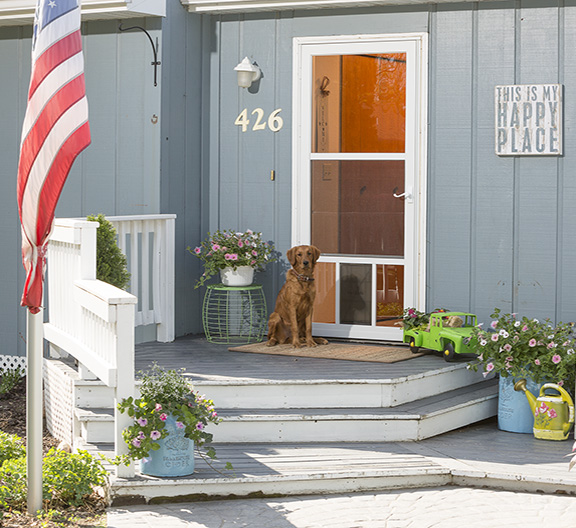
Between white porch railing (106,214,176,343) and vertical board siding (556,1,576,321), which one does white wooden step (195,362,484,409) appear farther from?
vertical board siding (556,1,576,321)

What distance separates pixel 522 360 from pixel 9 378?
3.60 metres

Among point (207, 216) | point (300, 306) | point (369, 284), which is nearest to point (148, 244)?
point (207, 216)

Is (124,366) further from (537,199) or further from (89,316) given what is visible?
(537,199)

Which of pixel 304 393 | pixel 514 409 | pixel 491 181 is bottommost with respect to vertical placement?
pixel 514 409

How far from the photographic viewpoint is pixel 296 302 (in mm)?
6047

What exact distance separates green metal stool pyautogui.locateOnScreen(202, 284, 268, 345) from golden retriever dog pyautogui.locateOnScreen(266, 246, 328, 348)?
0.38m

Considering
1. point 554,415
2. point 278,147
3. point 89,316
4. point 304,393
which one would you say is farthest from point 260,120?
point 554,415

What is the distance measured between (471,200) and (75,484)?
3319mm

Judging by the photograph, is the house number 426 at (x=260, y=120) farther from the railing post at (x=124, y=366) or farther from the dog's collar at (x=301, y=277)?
the railing post at (x=124, y=366)

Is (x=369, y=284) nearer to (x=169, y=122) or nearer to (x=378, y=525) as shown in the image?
(x=169, y=122)

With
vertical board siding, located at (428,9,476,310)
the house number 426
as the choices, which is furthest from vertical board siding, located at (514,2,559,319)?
the house number 426

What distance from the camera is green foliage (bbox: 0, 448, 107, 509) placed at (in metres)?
4.10

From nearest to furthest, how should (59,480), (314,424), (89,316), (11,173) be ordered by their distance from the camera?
(59,480), (89,316), (314,424), (11,173)

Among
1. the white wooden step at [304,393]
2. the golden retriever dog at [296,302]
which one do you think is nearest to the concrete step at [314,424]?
the white wooden step at [304,393]
